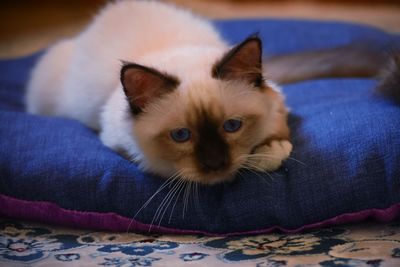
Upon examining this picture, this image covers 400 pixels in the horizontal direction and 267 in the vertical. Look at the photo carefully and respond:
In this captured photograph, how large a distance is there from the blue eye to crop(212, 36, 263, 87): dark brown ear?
0.18m

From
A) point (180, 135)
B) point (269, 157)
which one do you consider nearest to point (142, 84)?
point (180, 135)

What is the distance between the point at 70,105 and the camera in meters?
2.09

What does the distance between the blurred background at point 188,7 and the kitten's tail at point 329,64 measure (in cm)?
168

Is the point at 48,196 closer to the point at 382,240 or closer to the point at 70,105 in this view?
the point at 70,105

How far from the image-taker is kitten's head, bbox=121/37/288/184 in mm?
1370

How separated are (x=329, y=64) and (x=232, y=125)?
97 cm

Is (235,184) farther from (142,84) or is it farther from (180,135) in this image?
(142,84)

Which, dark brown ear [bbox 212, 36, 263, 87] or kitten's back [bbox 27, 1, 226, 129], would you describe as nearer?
dark brown ear [bbox 212, 36, 263, 87]

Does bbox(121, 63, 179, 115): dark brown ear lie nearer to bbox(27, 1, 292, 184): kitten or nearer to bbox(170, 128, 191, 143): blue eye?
bbox(27, 1, 292, 184): kitten

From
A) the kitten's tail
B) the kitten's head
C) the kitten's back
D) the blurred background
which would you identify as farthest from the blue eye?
the blurred background

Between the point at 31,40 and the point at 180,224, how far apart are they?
2.95 m

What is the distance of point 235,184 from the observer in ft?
4.88

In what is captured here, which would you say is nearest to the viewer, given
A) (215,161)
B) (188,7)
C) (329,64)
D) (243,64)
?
(215,161)

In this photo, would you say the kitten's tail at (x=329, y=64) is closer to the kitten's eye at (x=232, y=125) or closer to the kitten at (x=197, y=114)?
the kitten at (x=197, y=114)
